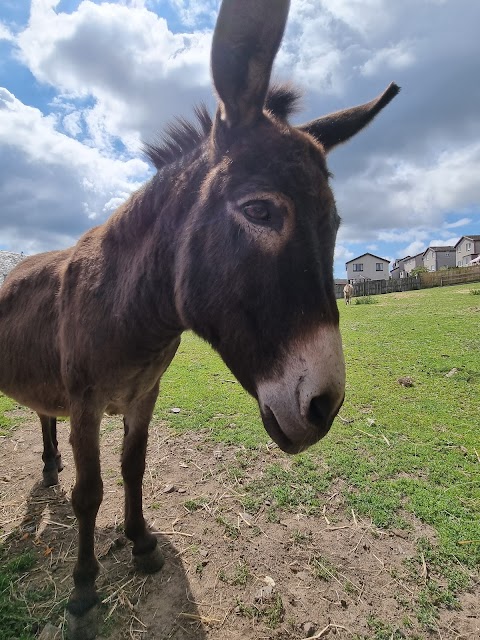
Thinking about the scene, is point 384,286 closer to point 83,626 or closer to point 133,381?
point 133,381

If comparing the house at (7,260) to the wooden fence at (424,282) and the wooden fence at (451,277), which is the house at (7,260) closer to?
the wooden fence at (424,282)

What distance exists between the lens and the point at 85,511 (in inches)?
109

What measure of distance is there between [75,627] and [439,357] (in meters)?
8.05

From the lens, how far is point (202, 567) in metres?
3.05

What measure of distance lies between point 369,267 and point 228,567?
98187 mm

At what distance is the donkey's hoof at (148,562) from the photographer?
3039 mm

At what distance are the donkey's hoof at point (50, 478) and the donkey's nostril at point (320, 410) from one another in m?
4.15

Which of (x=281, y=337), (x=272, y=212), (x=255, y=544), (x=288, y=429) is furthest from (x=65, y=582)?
(x=272, y=212)

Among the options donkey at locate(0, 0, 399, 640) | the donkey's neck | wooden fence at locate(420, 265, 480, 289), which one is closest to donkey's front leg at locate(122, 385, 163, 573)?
donkey at locate(0, 0, 399, 640)

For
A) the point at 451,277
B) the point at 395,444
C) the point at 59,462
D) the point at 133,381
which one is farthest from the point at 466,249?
the point at 133,381

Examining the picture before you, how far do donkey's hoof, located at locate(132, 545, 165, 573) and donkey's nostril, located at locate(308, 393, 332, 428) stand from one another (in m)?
2.45

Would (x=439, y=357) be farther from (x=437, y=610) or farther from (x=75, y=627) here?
(x=75, y=627)

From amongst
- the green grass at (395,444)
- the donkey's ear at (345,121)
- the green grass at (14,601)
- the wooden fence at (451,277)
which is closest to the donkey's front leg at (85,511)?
the green grass at (14,601)

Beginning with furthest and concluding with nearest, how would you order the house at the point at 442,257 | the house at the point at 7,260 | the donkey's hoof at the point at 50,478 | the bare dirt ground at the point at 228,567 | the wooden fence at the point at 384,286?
the house at the point at 442,257
the wooden fence at the point at 384,286
the house at the point at 7,260
the donkey's hoof at the point at 50,478
the bare dirt ground at the point at 228,567
